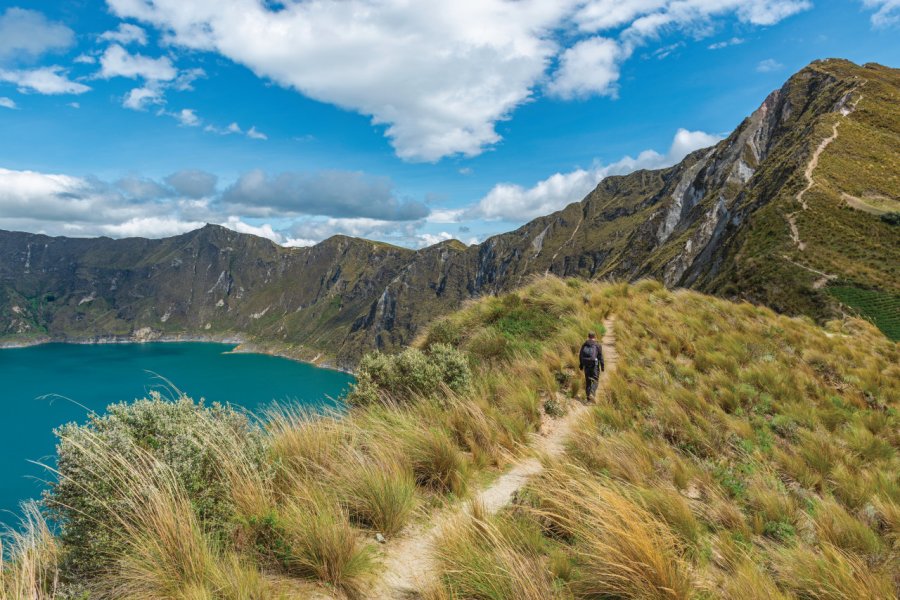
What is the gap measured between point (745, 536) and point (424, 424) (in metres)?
4.66

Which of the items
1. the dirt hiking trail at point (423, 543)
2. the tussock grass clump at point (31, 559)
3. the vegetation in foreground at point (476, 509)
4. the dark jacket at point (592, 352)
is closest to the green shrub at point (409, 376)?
the vegetation in foreground at point (476, 509)

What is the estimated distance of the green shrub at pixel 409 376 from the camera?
32.1 ft

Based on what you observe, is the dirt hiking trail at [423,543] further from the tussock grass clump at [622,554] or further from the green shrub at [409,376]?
the green shrub at [409,376]

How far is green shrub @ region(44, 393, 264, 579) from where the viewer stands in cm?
411

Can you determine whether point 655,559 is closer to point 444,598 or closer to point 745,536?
point 444,598

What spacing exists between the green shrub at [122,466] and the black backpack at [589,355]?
812 centimetres

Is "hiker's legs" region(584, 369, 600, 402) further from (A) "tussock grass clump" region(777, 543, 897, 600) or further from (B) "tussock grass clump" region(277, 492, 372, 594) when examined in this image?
(B) "tussock grass clump" region(277, 492, 372, 594)

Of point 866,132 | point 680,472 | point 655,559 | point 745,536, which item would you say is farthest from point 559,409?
point 866,132

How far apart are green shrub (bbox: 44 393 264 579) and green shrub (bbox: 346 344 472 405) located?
4.26 metres

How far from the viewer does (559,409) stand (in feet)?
32.2

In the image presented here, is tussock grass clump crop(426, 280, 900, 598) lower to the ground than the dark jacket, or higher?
lower

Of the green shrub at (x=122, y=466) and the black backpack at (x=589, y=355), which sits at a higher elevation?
the black backpack at (x=589, y=355)

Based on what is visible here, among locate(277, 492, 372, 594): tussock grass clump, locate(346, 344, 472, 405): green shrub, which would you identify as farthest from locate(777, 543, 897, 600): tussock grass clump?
locate(346, 344, 472, 405): green shrub

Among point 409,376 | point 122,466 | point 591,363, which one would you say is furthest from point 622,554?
point 591,363
